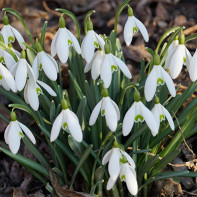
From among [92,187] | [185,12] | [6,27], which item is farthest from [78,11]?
[92,187]

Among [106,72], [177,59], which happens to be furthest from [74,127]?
[177,59]

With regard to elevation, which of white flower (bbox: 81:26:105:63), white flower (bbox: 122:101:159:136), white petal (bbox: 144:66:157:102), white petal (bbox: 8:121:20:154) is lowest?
white petal (bbox: 8:121:20:154)

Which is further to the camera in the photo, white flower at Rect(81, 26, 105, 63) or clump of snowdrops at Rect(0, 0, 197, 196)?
white flower at Rect(81, 26, 105, 63)

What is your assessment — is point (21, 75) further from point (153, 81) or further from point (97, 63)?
point (153, 81)

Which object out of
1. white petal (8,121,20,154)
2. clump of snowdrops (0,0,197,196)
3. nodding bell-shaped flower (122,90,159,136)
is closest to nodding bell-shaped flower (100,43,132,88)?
clump of snowdrops (0,0,197,196)

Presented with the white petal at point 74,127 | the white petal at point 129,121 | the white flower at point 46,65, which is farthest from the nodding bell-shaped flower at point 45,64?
the white petal at point 129,121

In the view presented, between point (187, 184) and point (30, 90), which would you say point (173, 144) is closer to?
point (187, 184)

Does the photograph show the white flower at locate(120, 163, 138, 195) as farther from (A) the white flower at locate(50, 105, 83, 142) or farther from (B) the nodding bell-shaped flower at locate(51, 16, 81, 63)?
(B) the nodding bell-shaped flower at locate(51, 16, 81, 63)

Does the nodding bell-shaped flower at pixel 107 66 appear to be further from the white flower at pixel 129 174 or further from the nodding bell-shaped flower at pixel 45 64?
→ the white flower at pixel 129 174
